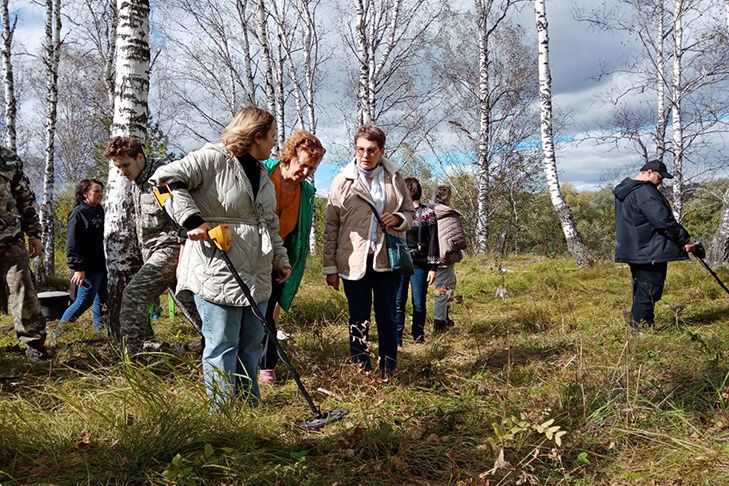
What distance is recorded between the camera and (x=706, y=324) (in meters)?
5.34

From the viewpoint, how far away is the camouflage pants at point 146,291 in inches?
140

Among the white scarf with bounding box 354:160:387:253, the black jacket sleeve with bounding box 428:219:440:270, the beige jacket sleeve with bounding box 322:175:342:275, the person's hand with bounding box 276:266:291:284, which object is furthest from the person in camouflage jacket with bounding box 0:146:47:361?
the black jacket sleeve with bounding box 428:219:440:270

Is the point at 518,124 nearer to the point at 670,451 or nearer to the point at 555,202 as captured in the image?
the point at 555,202

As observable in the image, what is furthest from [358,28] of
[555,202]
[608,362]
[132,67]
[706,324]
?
[608,362]

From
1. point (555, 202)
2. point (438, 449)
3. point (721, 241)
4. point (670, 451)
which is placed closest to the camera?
point (670, 451)

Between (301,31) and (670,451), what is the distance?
1584 cm

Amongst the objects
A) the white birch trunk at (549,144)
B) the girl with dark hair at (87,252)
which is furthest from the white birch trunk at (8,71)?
the white birch trunk at (549,144)

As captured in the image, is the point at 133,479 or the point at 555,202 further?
the point at 555,202

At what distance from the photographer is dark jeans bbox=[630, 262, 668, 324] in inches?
192

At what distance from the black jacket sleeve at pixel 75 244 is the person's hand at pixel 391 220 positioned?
12.6 feet

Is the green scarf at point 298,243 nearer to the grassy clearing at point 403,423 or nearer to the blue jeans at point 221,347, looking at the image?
the grassy clearing at point 403,423

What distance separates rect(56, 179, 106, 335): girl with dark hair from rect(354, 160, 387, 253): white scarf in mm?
3648

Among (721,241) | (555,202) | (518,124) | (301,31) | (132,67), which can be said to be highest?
(301,31)

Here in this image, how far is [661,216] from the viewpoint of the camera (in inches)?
188
